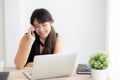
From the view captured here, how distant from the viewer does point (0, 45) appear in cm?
334

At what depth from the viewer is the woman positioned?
233 centimetres

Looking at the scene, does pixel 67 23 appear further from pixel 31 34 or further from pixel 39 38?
pixel 31 34

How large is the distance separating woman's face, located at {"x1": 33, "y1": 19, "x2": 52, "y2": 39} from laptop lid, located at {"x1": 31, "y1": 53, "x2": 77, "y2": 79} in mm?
680

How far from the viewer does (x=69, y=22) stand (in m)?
3.38

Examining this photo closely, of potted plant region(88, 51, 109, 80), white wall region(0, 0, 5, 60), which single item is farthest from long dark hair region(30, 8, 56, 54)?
white wall region(0, 0, 5, 60)

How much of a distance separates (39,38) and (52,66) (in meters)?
0.76

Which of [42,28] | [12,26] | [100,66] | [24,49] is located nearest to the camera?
[100,66]

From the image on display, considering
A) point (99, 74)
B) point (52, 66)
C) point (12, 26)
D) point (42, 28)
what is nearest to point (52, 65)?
point (52, 66)

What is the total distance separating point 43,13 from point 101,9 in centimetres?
120

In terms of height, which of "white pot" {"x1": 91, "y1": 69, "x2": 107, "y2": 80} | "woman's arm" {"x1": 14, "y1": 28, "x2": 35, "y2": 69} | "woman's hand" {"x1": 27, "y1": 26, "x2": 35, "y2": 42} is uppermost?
"woman's hand" {"x1": 27, "y1": 26, "x2": 35, "y2": 42}

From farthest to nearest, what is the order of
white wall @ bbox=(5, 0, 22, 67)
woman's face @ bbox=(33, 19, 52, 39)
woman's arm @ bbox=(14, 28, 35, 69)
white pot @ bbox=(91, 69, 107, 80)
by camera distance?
white wall @ bbox=(5, 0, 22, 67) < woman's face @ bbox=(33, 19, 52, 39) < woman's arm @ bbox=(14, 28, 35, 69) < white pot @ bbox=(91, 69, 107, 80)

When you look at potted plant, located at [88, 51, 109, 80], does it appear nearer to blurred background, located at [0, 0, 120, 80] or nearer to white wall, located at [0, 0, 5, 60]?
blurred background, located at [0, 0, 120, 80]

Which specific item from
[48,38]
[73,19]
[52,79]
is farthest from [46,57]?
[73,19]

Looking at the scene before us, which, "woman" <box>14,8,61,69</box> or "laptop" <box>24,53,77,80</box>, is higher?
"woman" <box>14,8,61,69</box>
